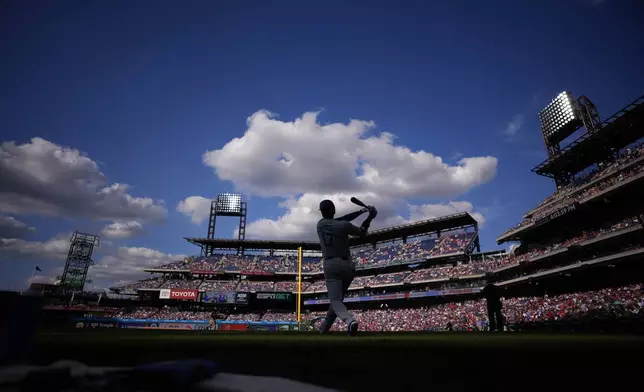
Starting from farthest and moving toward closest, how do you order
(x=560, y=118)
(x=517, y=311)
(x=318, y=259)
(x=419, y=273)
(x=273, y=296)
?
(x=318, y=259)
(x=273, y=296)
(x=419, y=273)
(x=560, y=118)
(x=517, y=311)

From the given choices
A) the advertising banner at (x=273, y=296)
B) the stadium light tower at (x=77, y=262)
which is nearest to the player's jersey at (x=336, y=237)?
the advertising banner at (x=273, y=296)

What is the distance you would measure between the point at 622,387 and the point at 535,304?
32.3m

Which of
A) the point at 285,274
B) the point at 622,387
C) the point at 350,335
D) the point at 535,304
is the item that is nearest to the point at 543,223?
the point at 535,304

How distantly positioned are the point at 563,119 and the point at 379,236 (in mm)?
30873

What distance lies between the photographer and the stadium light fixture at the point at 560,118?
3688 cm

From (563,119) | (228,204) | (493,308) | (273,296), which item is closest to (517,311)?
(493,308)

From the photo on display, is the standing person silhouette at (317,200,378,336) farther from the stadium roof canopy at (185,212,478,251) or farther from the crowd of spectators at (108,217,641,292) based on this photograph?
the stadium roof canopy at (185,212,478,251)

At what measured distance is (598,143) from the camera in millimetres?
32750

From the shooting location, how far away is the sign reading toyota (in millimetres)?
50656

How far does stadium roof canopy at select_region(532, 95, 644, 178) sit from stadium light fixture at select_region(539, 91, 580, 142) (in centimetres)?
317

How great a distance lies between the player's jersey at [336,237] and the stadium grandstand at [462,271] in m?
14.6

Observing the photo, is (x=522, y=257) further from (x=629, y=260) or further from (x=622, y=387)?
(x=622, y=387)

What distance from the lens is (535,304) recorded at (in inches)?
1089

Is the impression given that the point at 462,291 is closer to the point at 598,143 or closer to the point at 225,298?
the point at 598,143
